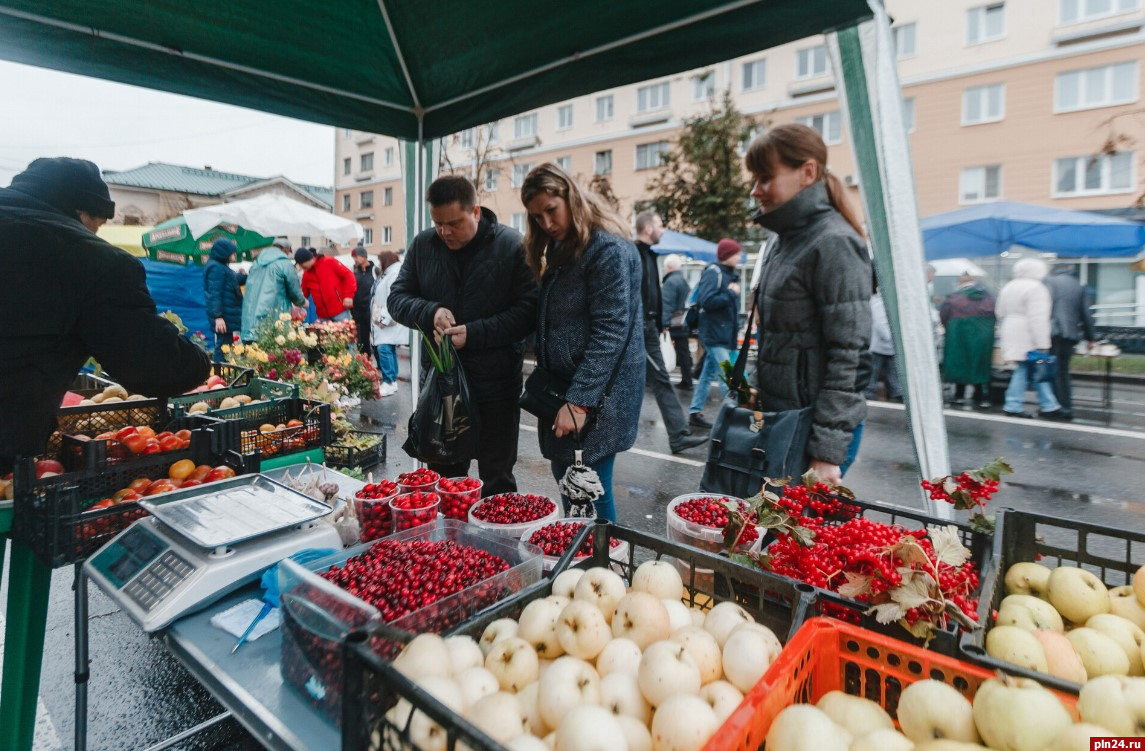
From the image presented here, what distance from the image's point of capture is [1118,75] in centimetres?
2214

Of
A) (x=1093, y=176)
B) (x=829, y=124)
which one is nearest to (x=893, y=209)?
(x=1093, y=176)

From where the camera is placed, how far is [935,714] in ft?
3.05

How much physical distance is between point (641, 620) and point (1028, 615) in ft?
2.64

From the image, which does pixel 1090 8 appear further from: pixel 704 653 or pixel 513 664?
pixel 513 664

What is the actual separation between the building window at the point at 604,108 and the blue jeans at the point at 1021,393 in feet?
100

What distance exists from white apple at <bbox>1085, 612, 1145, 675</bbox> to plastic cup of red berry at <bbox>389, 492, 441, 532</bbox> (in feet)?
5.37

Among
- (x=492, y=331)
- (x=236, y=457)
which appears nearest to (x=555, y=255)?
(x=492, y=331)

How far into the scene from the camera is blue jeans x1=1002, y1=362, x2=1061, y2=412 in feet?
27.0

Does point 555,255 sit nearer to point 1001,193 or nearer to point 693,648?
point 693,648

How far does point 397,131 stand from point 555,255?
2.28 meters

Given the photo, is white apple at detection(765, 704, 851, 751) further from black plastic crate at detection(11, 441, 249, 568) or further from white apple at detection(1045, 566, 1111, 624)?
black plastic crate at detection(11, 441, 249, 568)

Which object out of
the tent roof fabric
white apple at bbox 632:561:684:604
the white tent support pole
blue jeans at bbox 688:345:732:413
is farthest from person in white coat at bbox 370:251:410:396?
white apple at bbox 632:561:684:604

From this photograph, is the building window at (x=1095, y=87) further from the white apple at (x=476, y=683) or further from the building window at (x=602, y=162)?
the white apple at (x=476, y=683)

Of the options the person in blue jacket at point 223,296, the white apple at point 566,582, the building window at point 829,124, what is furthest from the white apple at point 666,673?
the building window at point 829,124
